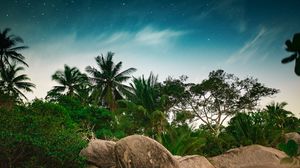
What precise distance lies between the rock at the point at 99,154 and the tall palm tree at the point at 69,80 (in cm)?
2230

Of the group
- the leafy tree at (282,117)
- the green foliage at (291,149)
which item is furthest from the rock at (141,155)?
the leafy tree at (282,117)

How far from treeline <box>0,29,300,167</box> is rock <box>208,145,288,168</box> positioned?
4.08 ft

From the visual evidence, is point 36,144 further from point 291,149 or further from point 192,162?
point 291,149

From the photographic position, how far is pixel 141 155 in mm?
10914

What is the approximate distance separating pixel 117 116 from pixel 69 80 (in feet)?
34.6

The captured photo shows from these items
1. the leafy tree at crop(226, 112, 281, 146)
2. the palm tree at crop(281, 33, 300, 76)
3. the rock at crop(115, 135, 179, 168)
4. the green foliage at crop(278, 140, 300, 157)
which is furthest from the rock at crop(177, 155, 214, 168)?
the palm tree at crop(281, 33, 300, 76)

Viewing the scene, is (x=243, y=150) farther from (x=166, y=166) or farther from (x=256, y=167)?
(x=166, y=166)

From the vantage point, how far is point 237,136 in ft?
66.9

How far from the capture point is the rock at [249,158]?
15562 millimetres

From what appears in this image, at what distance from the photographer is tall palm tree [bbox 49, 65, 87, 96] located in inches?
1407

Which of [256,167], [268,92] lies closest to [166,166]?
[256,167]

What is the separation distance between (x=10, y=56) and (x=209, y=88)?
20.8 m

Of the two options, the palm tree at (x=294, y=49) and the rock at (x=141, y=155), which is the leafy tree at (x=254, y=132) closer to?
the rock at (x=141, y=155)

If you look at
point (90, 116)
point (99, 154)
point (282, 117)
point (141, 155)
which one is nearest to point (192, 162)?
point (141, 155)
